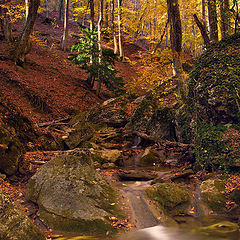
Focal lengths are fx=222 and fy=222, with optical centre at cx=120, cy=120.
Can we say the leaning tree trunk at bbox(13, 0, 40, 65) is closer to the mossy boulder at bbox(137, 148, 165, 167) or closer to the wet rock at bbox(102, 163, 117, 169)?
the wet rock at bbox(102, 163, 117, 169)

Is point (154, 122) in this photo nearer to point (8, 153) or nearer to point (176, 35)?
point (176, 35)

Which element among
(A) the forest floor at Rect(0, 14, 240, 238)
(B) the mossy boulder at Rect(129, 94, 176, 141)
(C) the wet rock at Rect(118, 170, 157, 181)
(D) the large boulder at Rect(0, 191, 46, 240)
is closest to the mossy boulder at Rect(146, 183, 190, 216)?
(C) the wet rock at Rect(118, 170, 157, 181)

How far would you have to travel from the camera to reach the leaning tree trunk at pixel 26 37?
15633 millimetres

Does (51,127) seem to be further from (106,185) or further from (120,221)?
(120,221)

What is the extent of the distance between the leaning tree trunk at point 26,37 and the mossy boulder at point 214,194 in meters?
15.4

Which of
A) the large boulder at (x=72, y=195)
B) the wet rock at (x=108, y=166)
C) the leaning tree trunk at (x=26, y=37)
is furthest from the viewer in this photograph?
the leaning tree trunk at (x=26, y=37)

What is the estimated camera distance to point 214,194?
18.1ft

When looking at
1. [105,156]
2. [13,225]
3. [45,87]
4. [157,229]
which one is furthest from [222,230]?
[45,87]

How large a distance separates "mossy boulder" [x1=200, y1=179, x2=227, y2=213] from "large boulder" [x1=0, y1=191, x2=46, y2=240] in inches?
158

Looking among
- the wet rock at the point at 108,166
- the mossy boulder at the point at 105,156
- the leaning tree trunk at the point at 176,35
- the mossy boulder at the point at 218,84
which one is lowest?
the wet rock at the point at 108,166

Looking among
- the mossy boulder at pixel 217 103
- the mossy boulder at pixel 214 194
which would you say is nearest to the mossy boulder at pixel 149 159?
the mossy boulder at pixel 217 103

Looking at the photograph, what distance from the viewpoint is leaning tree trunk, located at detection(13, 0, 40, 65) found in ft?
51.3

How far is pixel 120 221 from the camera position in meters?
4.53

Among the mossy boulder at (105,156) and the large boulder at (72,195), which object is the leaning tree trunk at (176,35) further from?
the large boulder at (72,195)
